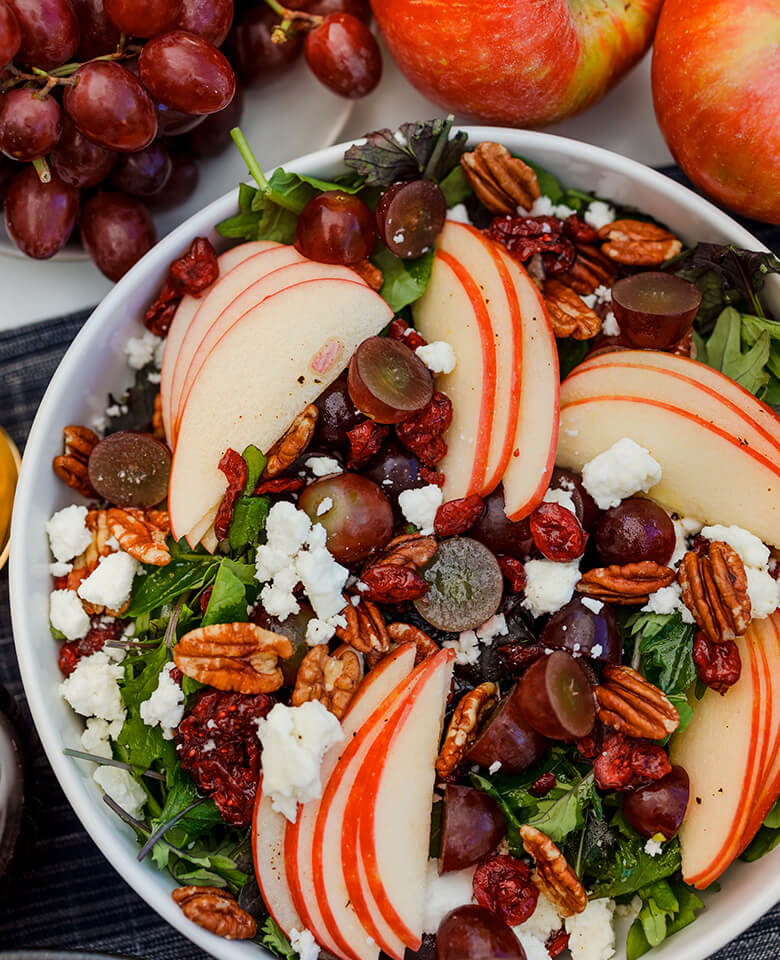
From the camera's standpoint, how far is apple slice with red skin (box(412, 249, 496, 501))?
52.9 inches

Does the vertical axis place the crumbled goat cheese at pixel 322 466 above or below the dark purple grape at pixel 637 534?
above

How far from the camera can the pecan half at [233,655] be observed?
4.14 ft

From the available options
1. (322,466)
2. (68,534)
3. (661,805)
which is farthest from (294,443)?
(661,805)

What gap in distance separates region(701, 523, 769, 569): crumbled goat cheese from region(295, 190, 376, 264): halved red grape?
66 cm

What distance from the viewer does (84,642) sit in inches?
54.5

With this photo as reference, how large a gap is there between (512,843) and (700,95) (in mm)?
1107

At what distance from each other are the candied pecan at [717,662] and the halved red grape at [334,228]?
75 centimetres

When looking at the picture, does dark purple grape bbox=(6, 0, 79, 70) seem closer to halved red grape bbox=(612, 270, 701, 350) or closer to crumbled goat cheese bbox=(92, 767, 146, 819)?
halved red grape bbox=(612, 270, 701, 350)

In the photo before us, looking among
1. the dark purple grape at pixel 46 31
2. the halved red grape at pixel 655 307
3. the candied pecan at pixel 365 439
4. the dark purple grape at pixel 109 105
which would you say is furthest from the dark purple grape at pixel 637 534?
the dark purple grape at pixel 46 31

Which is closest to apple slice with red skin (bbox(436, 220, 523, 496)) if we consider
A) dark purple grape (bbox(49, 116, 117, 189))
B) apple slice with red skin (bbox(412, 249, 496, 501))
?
apple slice with red skin (bbox(412, 249, 496, 501))

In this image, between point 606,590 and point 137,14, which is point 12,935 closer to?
point 606,590

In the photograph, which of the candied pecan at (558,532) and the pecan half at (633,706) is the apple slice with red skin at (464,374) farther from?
the pecan half at (633,706)

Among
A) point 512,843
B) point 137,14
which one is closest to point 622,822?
point 512,843

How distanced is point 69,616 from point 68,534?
122mm
